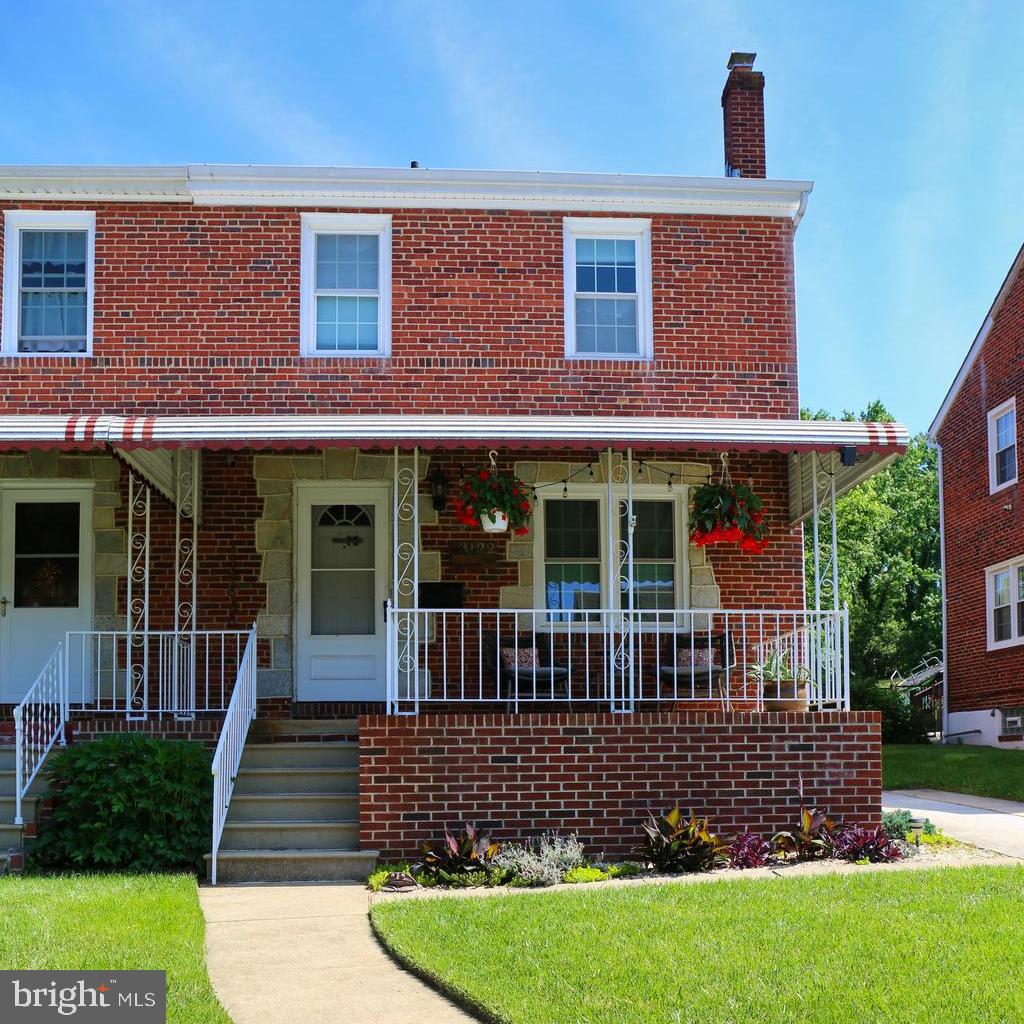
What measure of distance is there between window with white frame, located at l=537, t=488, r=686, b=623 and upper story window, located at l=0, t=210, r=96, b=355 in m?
4.93

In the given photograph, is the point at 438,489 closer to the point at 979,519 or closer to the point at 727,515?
the point at 727,515

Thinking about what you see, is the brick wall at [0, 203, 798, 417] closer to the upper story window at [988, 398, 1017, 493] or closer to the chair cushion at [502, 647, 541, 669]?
the chair cushion at [502, 647, 541, 669]

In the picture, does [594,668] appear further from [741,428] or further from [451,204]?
[451,204]

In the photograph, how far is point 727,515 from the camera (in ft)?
41.0

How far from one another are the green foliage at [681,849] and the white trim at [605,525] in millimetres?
3555

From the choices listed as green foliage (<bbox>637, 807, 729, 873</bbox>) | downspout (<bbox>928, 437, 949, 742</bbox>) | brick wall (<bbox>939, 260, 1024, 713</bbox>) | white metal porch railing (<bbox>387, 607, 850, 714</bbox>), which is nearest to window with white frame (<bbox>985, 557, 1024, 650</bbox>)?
brick wall (<bbox>939, 260, 1024, 713</bbox>)

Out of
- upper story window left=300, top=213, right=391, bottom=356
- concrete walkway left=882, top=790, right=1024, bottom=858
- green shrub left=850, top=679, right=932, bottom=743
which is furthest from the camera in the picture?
green shrub left=850, top=679, right=932, bottom=743

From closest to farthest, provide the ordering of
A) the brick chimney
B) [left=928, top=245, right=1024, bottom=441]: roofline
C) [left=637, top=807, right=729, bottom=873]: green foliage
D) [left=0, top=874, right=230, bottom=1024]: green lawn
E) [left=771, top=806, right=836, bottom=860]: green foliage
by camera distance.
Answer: [left=0, top=874, right=230, bottom=1024]: green lawn
[left=637, top=807, right=729, bottom=873]: green foliage
[left=771, top=806, right=836, bottom=860]: green foliage
the brick chimney
[left=928, top=245, right=1024, bottom=441]: roofline

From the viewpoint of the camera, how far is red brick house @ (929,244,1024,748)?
72.7 feet

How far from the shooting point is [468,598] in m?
13.3

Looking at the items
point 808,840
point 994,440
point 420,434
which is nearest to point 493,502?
point 420,434

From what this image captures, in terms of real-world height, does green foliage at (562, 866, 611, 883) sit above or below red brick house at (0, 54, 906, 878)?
below

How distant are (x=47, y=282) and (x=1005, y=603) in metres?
15.9

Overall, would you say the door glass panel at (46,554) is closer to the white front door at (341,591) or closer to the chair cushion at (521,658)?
the white front door at (341,591)
